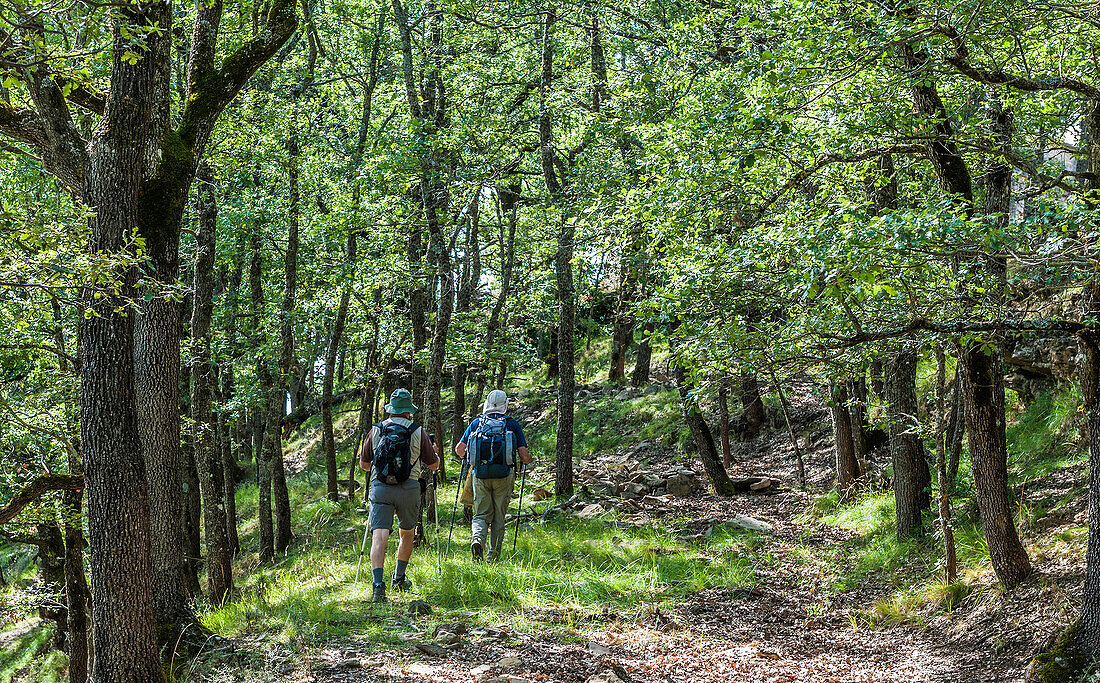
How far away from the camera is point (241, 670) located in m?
5.89

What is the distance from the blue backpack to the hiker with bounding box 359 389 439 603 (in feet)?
2.87

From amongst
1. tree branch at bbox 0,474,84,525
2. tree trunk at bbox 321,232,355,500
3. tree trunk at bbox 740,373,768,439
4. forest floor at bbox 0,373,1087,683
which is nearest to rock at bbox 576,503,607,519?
forest floor at bbox 0,373,1087,683

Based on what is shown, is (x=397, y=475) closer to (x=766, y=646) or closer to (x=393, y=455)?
(x=393, y=455)

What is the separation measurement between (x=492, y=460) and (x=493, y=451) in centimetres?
10

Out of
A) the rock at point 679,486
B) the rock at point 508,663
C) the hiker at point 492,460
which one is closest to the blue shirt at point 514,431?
the hiker at point 492,460

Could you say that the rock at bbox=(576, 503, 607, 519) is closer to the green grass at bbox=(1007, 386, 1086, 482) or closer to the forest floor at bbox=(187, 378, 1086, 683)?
the forest floor at bbox=(187, 378, 1086, 683)

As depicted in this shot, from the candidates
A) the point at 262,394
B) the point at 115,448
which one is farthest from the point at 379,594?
the point at 262,394

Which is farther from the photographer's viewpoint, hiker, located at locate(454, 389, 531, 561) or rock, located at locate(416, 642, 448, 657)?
hiker, located at locate(454, 389, 531, 561)

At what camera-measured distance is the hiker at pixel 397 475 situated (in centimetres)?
781

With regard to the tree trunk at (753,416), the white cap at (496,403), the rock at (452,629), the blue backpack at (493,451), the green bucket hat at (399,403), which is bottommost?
the rock at (452,629)

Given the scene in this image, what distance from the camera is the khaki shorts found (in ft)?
25.6

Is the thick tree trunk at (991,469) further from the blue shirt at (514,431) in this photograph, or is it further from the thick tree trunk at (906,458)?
the blue shirt at (514,431)

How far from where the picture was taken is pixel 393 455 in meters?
7.82

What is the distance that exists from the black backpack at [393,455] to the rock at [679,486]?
25.6 feet
